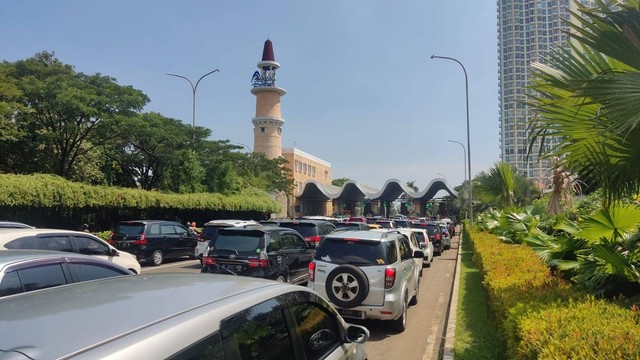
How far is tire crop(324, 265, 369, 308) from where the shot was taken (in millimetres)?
7360

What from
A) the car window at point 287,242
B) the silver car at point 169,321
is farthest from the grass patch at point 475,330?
the car window at point 287,242

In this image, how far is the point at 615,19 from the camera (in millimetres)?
4395

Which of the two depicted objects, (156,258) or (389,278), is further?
(156,258)

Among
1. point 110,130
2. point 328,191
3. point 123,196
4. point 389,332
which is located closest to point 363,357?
point 389,332

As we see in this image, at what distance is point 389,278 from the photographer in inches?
300

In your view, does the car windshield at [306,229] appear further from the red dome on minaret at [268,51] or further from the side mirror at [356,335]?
the red dome on minaret at [268,51]

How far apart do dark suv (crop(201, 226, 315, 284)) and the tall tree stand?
1940 cm

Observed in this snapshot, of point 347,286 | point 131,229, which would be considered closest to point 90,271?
point 347,286

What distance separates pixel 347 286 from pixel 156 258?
1159 centimetres

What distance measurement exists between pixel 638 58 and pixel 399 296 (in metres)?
4.81

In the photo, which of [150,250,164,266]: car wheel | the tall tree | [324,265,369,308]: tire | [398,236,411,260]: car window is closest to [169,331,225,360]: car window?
[324,265,369,308]: tire

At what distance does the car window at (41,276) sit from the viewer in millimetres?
4992

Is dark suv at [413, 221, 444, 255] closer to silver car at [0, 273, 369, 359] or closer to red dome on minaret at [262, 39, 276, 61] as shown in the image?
silver car at [0, 273, 369, 359]

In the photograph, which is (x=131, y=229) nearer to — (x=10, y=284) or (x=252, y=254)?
(x=252, y=254)
